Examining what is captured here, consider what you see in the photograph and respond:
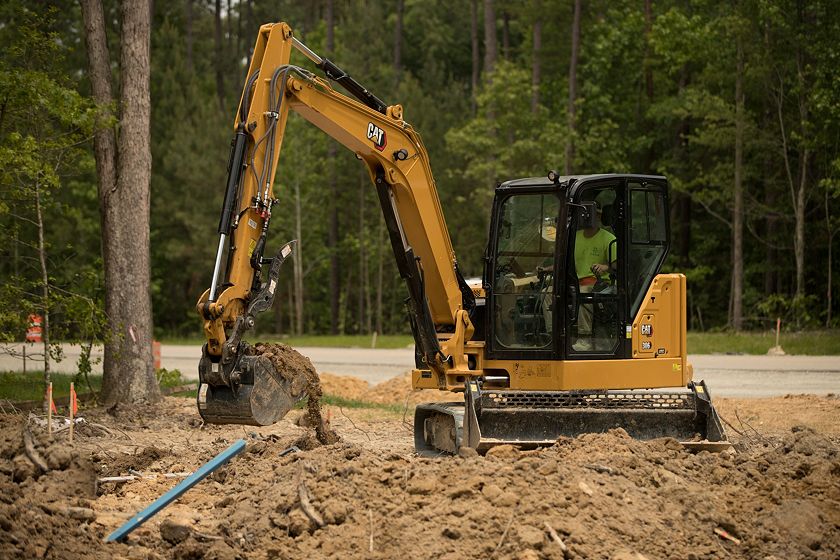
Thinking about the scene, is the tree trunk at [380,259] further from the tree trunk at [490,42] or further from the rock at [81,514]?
the rock at [81,514]

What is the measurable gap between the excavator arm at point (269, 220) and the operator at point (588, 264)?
1.23 metres

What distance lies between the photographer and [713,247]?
130ft

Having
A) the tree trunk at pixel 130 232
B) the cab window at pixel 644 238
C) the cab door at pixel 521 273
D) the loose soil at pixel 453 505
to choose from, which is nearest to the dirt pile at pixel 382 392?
the tree trunk at pixel 130 232

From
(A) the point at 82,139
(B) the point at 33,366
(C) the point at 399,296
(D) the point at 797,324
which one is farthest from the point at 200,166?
(A) the point at 82,139

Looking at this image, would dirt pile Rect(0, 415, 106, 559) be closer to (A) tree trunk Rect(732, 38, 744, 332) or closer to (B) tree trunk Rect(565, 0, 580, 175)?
(A) tree trunk Rect(732, 38, 744, 332)

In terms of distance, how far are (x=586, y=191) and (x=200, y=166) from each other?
31.5m

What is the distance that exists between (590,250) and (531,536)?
464 centimetres

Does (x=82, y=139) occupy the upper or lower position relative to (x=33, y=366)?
upper

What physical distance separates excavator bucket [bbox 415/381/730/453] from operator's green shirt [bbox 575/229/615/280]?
1.30m

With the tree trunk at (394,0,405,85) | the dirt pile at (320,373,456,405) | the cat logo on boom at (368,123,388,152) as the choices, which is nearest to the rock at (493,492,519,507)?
the cat logo on boom at (368,123,388,152)

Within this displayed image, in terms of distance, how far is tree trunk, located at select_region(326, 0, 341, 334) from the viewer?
45.5m

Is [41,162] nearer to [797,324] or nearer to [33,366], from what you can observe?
[33,366]

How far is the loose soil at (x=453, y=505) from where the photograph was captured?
780 cm

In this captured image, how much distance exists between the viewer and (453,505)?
8.18 meters
